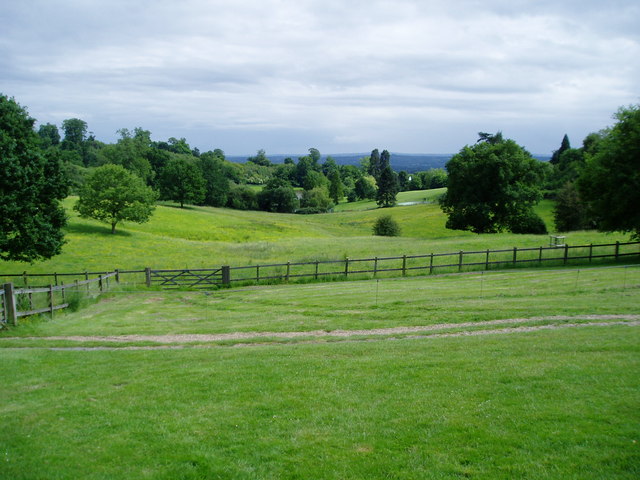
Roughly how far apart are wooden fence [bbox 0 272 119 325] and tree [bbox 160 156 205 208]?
6815 centimetres

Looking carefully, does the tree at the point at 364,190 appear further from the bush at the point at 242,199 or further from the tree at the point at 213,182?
the tree at the point at 213,182

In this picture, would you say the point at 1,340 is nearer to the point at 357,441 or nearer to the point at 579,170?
the point at 357,441

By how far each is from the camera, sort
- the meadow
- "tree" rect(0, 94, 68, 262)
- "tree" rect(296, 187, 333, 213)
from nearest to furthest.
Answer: the meadow
"tree" rect(0, 94, 68, 262)
"tree" rect(296, 187, 333, 213)

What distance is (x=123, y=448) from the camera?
7.48m

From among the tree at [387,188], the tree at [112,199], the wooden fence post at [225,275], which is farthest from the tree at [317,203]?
the wooden fence post at [225,275]

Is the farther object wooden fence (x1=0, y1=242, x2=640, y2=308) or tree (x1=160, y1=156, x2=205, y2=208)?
tree (x1=160, y1=156, x2=205, y2=208)

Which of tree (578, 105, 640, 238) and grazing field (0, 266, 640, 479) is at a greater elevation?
tree (578, 105, 640, 238)

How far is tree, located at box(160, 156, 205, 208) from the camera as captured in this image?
9000cm

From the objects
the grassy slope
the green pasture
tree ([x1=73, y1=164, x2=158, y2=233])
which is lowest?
the grassy slope

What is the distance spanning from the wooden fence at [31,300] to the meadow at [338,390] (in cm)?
62

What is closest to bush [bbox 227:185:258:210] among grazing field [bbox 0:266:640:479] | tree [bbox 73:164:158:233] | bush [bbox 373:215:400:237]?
bush [bbox 373:215:400:237]

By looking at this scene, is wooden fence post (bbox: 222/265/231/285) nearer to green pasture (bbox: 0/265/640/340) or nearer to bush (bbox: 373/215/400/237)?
green pasture (bbox: 0/265/640/340)

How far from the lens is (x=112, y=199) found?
2127 inches

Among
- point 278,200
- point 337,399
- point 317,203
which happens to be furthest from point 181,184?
point 337,399
